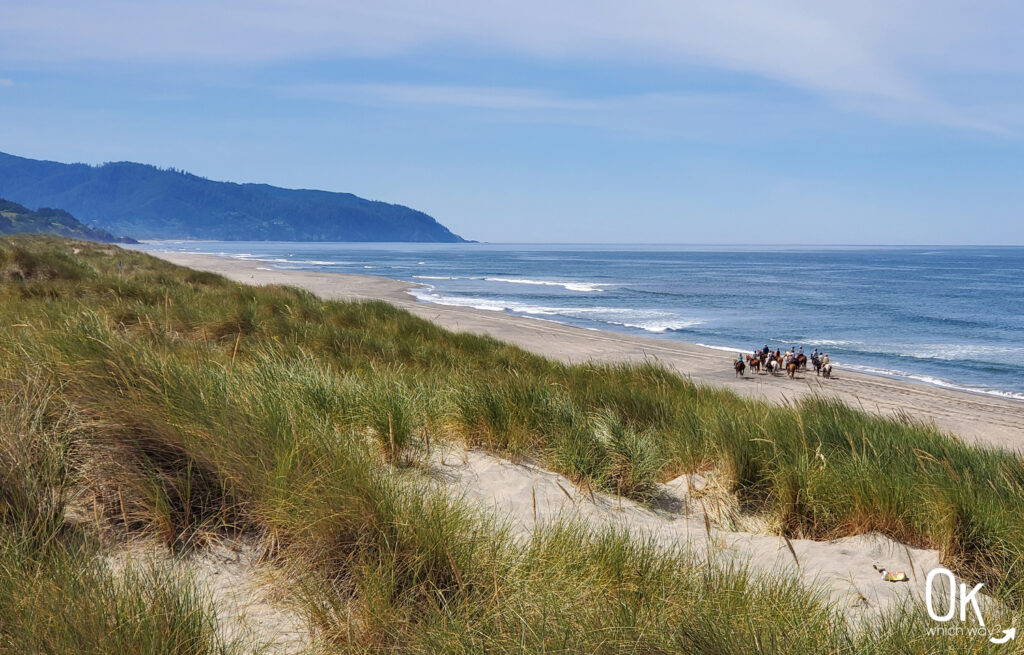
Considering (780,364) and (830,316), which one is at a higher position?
(830,316)

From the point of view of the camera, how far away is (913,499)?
3.89 metres

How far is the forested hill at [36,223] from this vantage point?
125312 mm

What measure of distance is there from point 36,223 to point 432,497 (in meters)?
171

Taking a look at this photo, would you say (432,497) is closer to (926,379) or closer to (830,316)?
(926,379)

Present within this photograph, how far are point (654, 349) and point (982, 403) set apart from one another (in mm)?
10391

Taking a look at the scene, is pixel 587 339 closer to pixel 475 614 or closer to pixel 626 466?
pixel 626 466

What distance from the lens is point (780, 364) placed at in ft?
70.5

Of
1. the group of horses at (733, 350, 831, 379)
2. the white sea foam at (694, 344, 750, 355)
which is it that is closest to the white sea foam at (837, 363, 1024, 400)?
the group of horses at (733, 350, 831, 379)

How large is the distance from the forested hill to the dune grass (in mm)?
132072

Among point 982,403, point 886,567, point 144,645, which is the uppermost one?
point 144,645

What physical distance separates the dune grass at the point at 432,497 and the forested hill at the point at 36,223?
132072 millimetres

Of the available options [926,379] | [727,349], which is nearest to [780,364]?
[926,379]

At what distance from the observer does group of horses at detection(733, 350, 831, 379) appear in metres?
20.6

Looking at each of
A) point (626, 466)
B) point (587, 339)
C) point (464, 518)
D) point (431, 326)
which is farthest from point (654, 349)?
point (464, 518)
